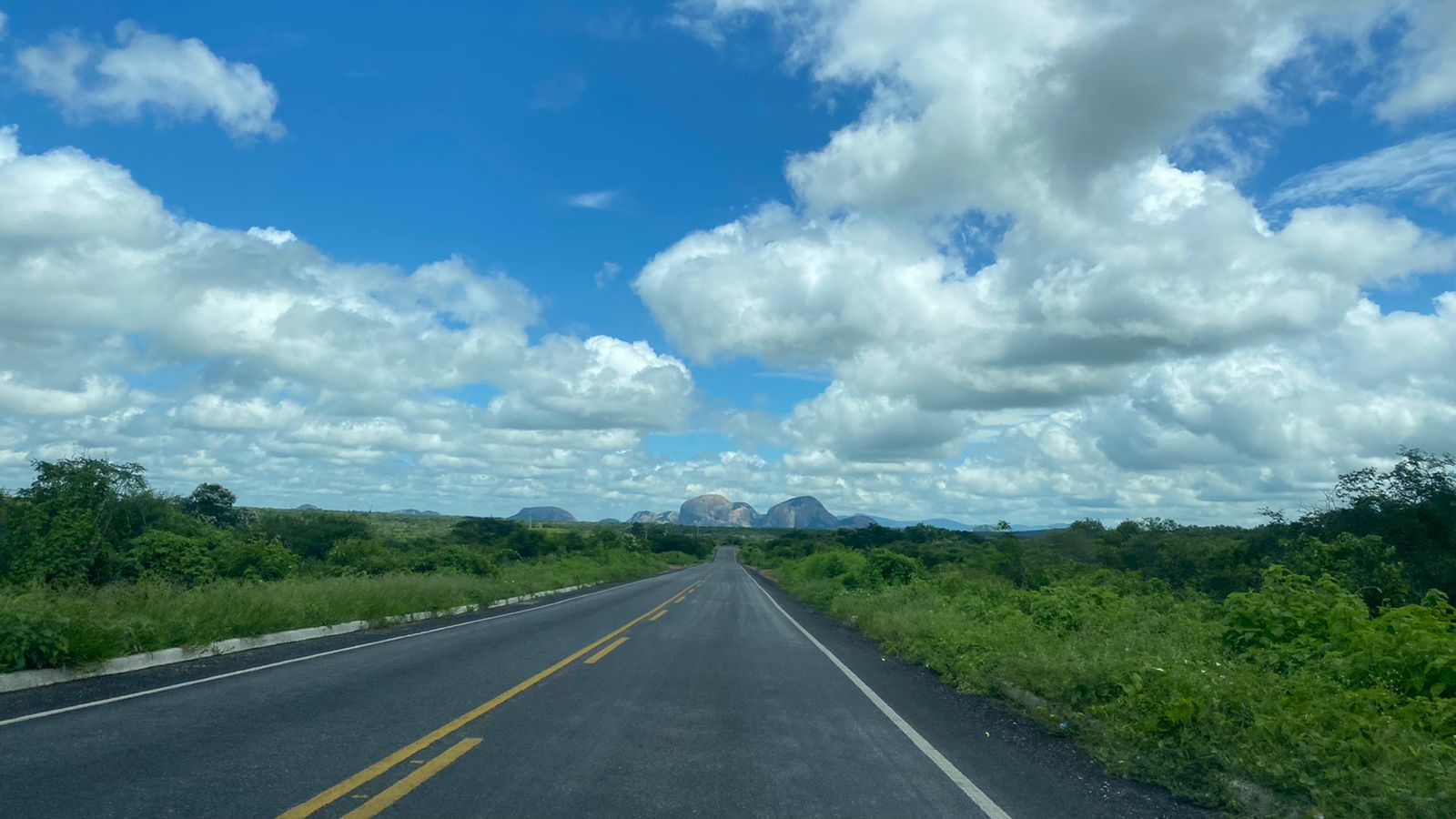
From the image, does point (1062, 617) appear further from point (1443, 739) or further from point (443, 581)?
point (443, 581)

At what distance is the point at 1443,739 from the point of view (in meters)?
6.97

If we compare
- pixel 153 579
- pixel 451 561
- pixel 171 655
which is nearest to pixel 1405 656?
pixel 171 655

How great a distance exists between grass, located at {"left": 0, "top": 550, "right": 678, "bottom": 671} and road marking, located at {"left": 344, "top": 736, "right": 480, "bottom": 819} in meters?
6.56

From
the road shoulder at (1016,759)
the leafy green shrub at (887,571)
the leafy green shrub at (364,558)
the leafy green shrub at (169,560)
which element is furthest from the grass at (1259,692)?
the leafy green shrub at (364,558)

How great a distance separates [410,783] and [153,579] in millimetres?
16481

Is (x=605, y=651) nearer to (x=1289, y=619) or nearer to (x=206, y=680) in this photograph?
(x=206, y=680)

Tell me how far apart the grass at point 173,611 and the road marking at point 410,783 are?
6556mm

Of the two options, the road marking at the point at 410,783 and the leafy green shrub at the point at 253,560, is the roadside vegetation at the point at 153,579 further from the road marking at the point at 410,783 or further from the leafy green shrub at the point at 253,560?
the road marking at the point at 410,783

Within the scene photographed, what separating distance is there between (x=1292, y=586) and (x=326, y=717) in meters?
12.2

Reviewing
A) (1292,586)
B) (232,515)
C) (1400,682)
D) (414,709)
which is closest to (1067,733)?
(1400,682)

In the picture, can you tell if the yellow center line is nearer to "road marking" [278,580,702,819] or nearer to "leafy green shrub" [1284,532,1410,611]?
"road marking" [278,580,702,819]

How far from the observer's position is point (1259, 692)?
8.27 meters

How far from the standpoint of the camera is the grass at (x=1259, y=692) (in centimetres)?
652

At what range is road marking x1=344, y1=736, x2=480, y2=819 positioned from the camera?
5.63 meters
